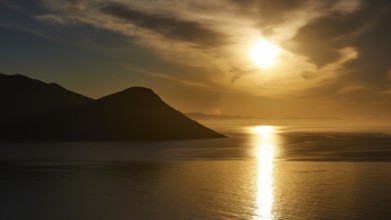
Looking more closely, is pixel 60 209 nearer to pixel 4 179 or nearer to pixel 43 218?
pixel 43 218

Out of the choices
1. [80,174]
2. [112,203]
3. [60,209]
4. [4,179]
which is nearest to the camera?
[60,209]

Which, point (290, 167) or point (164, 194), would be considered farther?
point (290, 167)

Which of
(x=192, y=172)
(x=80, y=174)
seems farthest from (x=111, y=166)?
(x=192, y=172)

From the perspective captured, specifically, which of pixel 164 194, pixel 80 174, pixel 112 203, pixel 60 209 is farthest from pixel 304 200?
pixel 80 174

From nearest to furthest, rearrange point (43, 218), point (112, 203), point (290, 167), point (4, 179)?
point (43, 218)
point (112, 203)
point (4, 179)
point (290, 167)

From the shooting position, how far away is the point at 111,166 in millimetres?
96375

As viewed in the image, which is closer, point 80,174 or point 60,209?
point 60,209

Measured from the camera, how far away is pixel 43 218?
144ft

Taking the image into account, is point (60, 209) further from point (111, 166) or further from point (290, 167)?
point (290, 167)

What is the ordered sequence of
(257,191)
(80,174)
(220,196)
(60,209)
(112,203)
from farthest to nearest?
(80,174)
(257,191)
(220,196)
(112,203)
(60,209)

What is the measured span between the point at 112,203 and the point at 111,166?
4591cm

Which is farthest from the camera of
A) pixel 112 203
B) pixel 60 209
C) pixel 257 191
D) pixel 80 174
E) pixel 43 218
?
pixel 80 174

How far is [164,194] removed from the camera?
58.4 metres

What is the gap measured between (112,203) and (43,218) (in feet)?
32.0
